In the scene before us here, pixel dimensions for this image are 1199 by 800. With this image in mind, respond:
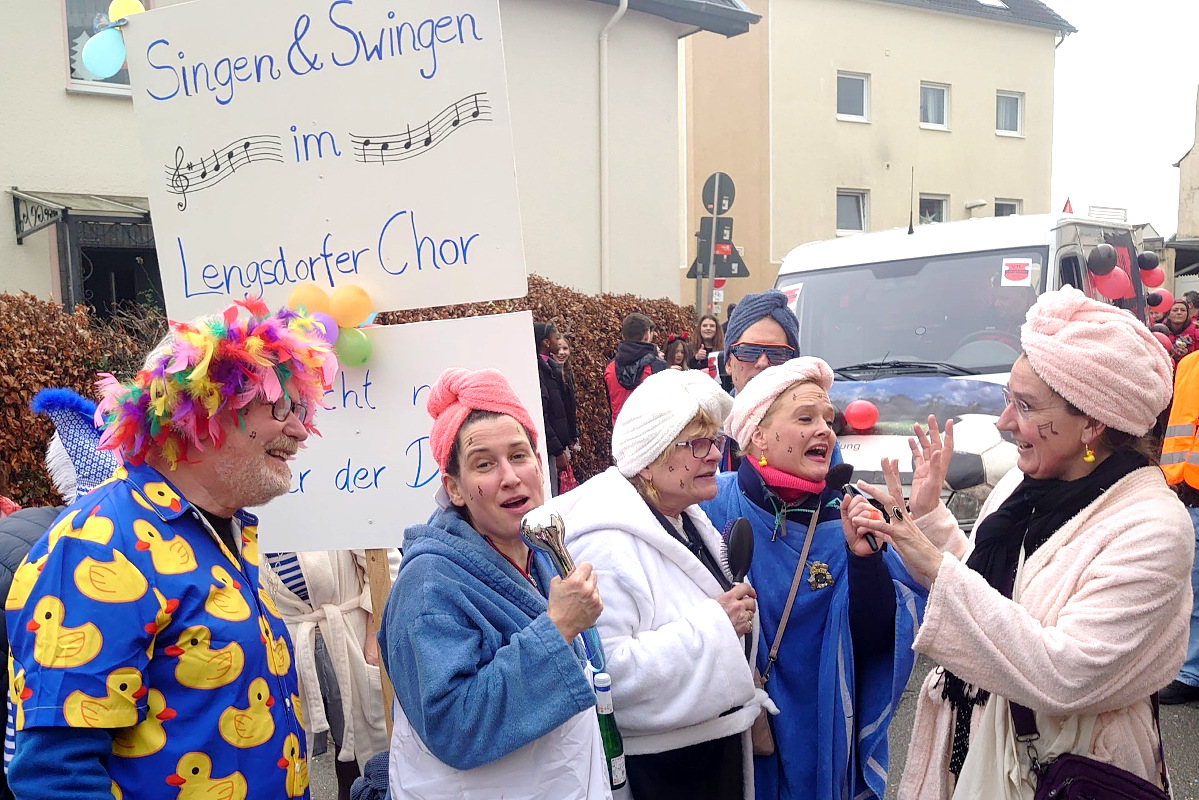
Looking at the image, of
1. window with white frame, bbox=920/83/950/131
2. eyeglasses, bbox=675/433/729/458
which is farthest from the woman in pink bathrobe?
window with white frame, bbox=920/83/950/131

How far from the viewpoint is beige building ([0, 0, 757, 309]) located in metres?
→ 9.85

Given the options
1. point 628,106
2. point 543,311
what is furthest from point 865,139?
point 543,311

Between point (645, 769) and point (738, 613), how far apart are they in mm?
432

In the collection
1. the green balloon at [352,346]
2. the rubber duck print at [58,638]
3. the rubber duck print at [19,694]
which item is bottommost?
the rubber duck print at [19,694]

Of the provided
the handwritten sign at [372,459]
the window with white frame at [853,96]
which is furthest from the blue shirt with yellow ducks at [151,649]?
the window with white frame at [853,96]

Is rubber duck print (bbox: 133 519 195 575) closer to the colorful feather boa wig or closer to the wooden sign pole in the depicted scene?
the colorful feather boa wig

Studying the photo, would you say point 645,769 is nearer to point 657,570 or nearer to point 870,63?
point 657,570

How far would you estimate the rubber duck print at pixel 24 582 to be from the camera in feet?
5.36

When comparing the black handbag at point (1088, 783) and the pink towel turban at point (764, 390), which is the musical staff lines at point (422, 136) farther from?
the black handbag at point (1088, 783)

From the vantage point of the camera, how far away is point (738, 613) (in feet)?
7.45

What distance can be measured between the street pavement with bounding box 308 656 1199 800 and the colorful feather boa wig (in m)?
2.83

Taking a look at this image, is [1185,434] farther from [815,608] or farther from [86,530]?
[86,530]

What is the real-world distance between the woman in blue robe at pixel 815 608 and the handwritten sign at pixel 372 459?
0.66 metres

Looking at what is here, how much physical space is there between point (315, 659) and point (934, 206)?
2314 cm
